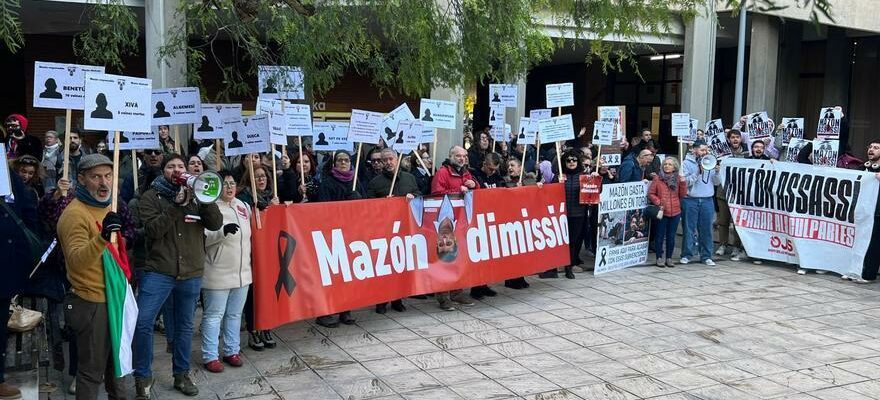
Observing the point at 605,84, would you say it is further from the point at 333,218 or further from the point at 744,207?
the point at 333,218

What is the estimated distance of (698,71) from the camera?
20.5m

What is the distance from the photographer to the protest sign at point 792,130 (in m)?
12.4

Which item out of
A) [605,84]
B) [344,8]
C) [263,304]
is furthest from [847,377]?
[605,84]

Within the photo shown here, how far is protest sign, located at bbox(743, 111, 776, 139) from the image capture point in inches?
482

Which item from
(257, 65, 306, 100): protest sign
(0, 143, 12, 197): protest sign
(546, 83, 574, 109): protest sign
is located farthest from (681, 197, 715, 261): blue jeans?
(0, 143, 12, 197): protest sign

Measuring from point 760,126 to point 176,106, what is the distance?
9.08m

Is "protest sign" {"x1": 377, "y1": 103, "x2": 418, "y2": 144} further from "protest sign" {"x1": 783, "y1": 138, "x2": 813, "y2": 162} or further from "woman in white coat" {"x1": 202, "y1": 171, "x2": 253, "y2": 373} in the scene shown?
"protest sign" {"x1": 783, "y1": 138, "x2": 813, "y2": 162}

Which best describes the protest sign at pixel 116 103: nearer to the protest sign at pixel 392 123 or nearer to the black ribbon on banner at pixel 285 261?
the black ribbon on banner at pixel 285 261

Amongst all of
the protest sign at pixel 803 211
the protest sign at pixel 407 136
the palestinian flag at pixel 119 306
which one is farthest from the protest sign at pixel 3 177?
the protest sign at pixel 803 211

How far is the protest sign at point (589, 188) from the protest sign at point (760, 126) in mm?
3732

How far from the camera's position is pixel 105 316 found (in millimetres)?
4934

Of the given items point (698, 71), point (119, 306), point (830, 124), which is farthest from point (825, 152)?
point (119, 306)

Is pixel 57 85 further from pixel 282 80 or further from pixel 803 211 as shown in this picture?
pixel 803 211

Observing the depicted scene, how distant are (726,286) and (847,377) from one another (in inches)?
142
